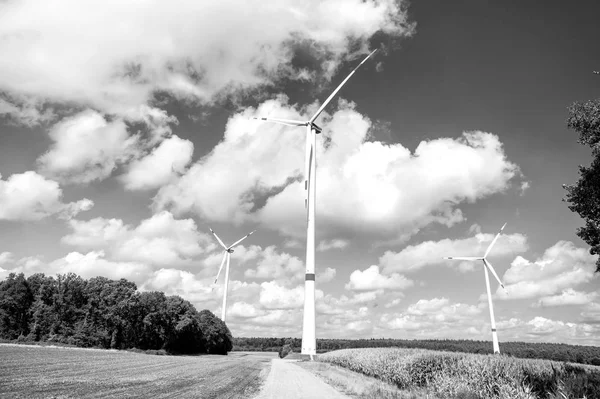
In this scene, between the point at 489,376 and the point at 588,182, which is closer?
the point at 489,376

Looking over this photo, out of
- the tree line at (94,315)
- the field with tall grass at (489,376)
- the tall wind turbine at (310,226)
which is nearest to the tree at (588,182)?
the field with tall grass at (489,376)

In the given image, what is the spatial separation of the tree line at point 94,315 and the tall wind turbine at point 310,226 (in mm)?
58277

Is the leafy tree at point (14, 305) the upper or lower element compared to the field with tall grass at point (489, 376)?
upper

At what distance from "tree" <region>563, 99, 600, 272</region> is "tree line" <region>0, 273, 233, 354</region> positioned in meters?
108

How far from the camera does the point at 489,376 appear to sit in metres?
23.9

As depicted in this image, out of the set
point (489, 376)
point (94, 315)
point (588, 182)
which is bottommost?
point (489, 376)

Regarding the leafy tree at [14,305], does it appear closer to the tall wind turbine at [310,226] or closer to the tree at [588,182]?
the tall wind turbine at [310,226]

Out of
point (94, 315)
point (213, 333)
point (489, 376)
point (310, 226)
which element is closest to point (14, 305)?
point (94, 315)

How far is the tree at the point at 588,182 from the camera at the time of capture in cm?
2814

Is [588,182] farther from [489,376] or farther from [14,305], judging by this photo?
[14,305]

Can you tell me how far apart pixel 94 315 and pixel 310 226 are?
8114cm

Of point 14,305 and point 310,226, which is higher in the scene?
point 310,226

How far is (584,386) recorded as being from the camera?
16641 millimetres

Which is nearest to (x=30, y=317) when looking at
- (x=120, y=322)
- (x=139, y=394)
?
(x=120, y=322)
